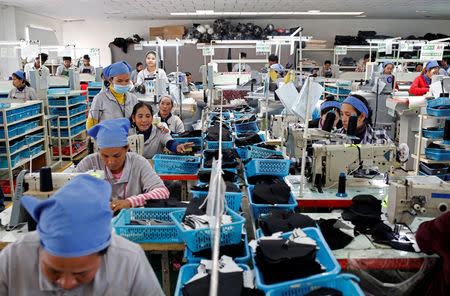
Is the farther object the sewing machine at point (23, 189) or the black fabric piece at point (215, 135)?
the black fabric piece at point (215, 135)

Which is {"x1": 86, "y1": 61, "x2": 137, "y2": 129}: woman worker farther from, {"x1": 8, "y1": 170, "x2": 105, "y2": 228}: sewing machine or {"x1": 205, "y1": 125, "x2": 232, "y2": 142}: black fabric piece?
{"x1": 8, "y1": 170, "x2": 105, "y2": 228}: sewing machine

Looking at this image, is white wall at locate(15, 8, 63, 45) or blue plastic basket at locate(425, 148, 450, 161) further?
white wall at locate(15, 8, 63, 45)

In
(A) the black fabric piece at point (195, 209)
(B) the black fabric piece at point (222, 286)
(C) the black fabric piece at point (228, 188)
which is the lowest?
(B) the black fabric piece at point (222, 286)

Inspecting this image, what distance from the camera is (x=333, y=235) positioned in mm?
2184

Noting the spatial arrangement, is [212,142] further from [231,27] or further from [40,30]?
[40,30]

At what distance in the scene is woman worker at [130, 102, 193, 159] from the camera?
3.73 meters

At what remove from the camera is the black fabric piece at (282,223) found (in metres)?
2.06

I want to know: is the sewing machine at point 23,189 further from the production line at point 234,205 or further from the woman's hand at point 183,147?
the woman's hand at point 183,147

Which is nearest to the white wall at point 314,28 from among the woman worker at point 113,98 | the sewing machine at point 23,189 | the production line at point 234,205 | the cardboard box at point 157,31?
the cardboard box at point 157,31

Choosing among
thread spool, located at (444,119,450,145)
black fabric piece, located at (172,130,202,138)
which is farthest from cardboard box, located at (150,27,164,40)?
thread spool, located at (444,119,450,145)

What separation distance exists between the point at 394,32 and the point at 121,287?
656 inches

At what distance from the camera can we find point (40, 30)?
44.2 ft

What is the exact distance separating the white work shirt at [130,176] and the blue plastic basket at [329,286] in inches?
51.9

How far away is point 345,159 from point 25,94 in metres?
5.32
